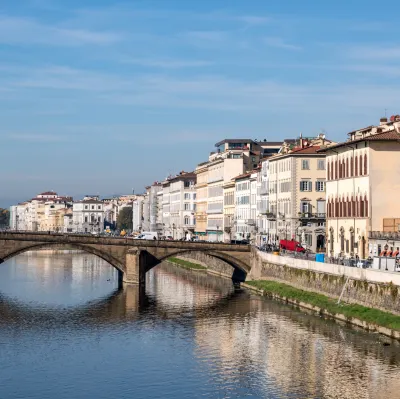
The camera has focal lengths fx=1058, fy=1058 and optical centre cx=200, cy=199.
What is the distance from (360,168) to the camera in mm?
76812

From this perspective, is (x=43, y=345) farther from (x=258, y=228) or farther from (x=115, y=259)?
(x=258, y=228)

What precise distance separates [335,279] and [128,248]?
29.4 m

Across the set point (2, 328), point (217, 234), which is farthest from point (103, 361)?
point (217, 234)

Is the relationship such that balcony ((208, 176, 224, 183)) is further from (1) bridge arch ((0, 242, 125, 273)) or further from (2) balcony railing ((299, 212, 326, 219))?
(1) bridge arch ((0, 242, 125, 273))

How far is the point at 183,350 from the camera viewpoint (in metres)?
53.7

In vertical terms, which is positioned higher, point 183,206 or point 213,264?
point 183,206

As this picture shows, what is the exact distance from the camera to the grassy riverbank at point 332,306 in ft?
178

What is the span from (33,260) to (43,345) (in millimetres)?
88662

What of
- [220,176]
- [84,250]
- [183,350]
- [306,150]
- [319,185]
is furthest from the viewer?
[220,176]

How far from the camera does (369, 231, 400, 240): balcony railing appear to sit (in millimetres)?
69688

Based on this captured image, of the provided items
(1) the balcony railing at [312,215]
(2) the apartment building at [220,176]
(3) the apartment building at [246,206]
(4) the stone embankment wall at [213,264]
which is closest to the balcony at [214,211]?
(2) the apartment building at [220,176]

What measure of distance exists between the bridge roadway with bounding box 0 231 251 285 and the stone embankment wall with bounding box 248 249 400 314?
3.14 meters

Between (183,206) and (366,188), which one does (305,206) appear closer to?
(366,188)

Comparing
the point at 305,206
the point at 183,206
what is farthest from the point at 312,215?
the point at 183,206
